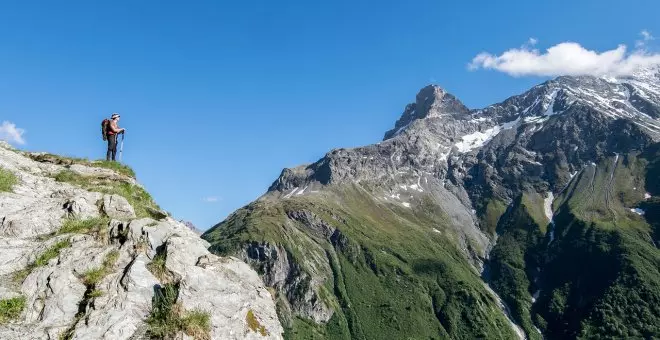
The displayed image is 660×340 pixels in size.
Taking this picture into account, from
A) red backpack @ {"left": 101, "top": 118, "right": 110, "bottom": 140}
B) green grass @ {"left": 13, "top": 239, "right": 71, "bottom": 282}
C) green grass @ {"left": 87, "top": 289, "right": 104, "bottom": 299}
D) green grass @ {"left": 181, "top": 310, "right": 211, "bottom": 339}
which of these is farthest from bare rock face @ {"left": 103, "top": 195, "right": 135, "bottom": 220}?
red backpack @ {"left": 101, "top": 118, "right": 110, "bottom": 140}

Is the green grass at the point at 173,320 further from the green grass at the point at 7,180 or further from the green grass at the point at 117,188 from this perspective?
the green grass at the point at 7,180

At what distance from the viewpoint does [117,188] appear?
2459 cm

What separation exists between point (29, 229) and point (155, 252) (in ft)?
15.1

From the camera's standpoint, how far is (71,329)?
40.9 feet

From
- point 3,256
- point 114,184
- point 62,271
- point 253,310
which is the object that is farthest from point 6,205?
point 253,310

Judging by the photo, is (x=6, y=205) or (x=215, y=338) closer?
(x=215, y=338)

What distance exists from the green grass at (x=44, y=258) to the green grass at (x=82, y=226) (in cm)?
96

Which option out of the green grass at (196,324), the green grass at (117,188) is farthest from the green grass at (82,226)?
the green grass at (196,324)

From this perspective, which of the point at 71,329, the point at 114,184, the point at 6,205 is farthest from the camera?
the point at 114,184

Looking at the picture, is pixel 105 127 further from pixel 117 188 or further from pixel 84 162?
pixel 117 188

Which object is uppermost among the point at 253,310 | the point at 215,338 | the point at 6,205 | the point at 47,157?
the point at 47,157

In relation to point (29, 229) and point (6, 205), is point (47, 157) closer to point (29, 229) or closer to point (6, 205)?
point (6, 205)

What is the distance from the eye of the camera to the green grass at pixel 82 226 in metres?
16.7

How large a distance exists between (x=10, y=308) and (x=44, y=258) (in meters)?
2.47
